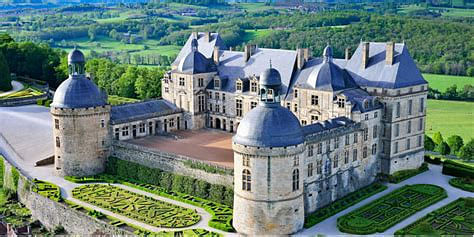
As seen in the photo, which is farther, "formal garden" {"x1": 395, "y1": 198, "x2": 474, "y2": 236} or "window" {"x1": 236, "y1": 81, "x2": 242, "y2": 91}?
"window" {"x1": 236, "y1": 81, "x2": 242, "y2": 91}

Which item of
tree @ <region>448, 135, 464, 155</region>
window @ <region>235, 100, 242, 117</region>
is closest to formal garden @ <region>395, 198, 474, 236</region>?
tree @ <region>448, 135, 464, 155</region>

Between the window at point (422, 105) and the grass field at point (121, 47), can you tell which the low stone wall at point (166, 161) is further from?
the grass field at point (121, 47)

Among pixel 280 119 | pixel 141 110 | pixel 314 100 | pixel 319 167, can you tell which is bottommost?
pixel 319 167

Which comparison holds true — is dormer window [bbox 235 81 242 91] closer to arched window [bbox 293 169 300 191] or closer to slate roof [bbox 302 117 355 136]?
slate roof [bbox 302 117 355 136]

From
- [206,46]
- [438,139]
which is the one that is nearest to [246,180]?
[438,139]

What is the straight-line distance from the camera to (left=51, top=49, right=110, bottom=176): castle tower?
191ft

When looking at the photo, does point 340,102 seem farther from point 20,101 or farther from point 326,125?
point 20,101

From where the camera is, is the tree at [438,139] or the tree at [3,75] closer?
the tree at [438,139]

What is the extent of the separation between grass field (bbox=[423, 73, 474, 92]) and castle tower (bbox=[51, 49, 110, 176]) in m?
63.0

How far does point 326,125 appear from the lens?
52.2 m

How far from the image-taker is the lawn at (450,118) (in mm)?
80912

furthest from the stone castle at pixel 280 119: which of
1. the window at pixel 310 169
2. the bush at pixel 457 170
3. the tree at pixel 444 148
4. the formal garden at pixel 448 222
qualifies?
the formal garden at pixel 448 222

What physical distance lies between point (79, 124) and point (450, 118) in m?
56.5

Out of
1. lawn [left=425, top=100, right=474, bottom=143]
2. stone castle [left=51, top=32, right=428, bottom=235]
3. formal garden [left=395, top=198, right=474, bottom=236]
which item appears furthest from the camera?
lawn [left=425, top=100, right=474, bottom=143]
